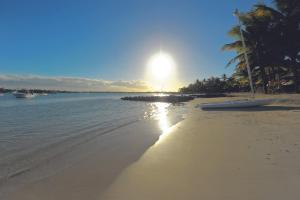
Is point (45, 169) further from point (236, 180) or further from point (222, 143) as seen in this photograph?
point (222, 143)

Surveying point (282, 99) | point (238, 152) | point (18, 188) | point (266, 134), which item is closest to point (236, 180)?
point (238, 152)

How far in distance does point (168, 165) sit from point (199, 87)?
289 ft

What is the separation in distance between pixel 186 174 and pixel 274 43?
109 ft

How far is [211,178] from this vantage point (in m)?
5.63

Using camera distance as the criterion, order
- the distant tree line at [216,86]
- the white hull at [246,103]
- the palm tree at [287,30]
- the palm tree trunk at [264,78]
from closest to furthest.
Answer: the white hull at [246,103], the palm tree at [287,30], the palm tree trunk at [264,78], the distant tree line at [216,86]

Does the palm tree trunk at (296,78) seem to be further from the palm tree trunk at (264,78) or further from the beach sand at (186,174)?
the beach sand at (186,174)

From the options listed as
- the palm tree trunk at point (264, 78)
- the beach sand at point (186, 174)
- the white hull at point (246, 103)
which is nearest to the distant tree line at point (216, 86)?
the palm tree trunk at point (264, 78)

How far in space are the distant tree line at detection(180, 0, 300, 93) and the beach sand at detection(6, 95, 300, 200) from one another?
28596 millimetres

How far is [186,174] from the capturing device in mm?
6016

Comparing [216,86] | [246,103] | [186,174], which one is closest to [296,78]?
[246,103]

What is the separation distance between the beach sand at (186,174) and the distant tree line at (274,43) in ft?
93.8

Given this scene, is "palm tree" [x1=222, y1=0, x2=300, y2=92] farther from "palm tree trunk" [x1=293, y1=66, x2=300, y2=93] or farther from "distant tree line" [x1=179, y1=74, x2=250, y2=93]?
"distant tree line" [x1=179, y1=74, x2=250, y2=93]

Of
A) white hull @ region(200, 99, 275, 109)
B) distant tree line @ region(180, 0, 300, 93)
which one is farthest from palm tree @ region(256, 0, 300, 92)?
white hull @ region(200, 99, 275, 109)

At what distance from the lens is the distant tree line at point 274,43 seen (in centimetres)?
3381
